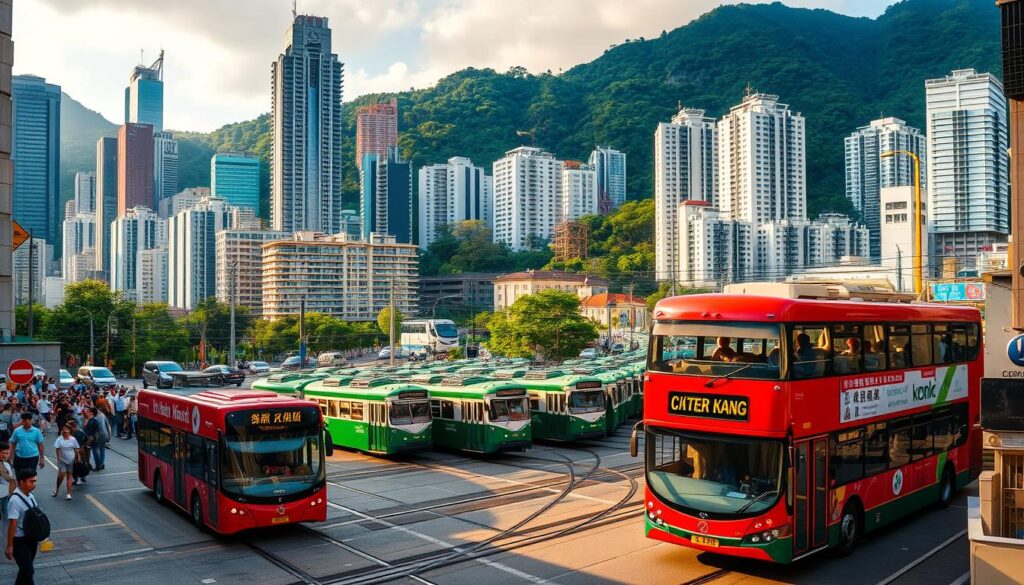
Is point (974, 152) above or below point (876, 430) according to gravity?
above

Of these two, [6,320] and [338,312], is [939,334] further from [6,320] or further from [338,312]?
[338,312]

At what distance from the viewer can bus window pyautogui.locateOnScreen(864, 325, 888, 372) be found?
13.5 metres

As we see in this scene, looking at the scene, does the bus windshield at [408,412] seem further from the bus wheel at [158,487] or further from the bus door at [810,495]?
the bus door at [810,495]

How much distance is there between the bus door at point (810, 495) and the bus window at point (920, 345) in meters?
4.10

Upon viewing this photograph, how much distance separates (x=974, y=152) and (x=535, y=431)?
159752mm

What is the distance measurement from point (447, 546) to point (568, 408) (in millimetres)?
13500

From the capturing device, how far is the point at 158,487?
59.1 feet

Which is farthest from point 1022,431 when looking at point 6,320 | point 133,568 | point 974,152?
point 974,152

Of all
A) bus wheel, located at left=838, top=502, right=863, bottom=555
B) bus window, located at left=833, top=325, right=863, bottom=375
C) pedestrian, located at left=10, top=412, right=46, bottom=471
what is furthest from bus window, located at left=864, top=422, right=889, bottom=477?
pedestrian, located at left=10, top=412, right=46, bottom=471

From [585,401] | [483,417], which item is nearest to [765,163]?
[585,401]

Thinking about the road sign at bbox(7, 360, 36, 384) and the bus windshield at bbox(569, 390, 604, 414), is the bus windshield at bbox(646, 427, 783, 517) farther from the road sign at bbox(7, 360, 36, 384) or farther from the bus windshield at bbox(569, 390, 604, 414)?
the bus windshield at bbox(569, 390, 604, 414)

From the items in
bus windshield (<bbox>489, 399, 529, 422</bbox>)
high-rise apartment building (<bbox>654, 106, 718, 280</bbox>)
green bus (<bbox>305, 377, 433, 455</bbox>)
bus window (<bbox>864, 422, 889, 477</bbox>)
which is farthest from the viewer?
high-rise apartment building (<bbox>654, 106, 718, 280</bbox>)

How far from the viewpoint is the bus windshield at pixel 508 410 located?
79.0ft

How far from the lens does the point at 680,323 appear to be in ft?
41.0
